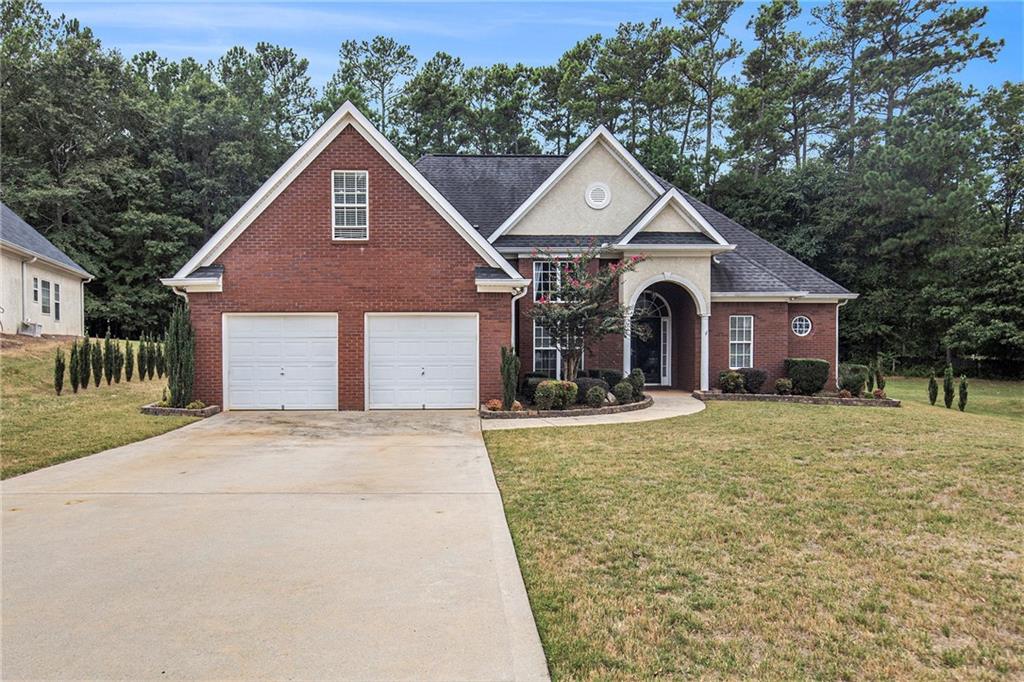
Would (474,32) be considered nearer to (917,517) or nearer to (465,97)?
(917,517)

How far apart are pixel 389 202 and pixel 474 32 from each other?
4.32m

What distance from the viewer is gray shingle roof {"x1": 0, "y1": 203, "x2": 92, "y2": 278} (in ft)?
70.6

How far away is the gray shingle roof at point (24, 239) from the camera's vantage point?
2152cm

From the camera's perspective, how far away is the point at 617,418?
41.1ft

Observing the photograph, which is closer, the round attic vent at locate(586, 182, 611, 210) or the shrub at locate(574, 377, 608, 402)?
→ the shrub at locate(574, 377, 608, 402)

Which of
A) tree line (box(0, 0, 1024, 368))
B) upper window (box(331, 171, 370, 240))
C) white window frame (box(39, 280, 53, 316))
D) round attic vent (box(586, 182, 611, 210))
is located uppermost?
tree line (box(0, 0, 1024, 368))

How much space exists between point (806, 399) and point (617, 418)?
693 centimetres

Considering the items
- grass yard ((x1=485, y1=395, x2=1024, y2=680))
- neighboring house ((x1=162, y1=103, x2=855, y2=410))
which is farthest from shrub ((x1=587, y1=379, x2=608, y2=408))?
grass yard ((x1=485, y1=395, x2=1024, y2=680))

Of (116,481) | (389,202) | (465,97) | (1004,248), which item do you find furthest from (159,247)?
(1004,248)

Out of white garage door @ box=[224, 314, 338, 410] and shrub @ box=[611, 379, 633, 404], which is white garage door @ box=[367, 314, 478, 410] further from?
shrub @ box=[611, 379, 633, 404]

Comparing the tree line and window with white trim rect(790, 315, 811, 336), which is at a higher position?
the tree line

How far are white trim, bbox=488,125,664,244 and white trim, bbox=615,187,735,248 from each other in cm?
146

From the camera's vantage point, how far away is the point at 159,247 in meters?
34.8

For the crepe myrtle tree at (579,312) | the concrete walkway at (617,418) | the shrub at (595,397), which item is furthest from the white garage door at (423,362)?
the shrub at (595,397)
